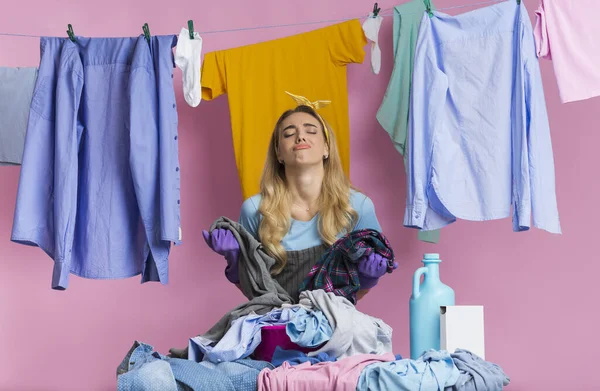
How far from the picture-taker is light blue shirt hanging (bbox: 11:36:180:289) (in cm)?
331

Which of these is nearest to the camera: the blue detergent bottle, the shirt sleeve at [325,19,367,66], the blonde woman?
the blue detergent bottle

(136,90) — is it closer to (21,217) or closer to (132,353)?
(21,217)

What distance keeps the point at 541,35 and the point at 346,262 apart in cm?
126

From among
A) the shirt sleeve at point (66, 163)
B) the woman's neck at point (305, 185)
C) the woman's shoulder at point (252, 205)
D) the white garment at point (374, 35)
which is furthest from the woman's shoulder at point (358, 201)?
the shirt sleeve at point (66, 163)

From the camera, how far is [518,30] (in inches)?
129

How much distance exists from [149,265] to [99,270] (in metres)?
0.21

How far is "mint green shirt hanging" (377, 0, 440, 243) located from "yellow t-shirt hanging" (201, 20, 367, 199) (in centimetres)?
18

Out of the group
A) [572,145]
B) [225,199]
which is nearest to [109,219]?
[225,199]

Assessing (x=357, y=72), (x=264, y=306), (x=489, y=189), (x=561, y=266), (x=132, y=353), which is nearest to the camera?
(x=132, y=353)

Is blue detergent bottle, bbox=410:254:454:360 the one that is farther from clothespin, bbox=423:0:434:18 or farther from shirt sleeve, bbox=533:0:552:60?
clothespin, bbox=423:0:434:18

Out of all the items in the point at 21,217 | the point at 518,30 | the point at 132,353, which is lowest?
the point at 132,353

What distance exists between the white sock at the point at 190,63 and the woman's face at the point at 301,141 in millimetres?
400

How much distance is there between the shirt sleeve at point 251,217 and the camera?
10.9 ft

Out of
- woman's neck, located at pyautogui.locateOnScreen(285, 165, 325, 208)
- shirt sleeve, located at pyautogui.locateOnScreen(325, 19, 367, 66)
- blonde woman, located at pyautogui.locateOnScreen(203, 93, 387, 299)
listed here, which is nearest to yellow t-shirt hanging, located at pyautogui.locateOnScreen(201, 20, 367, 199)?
shirt sleeve, located at pyautogui.locateOnScreen(325, 19, 367, 66)
